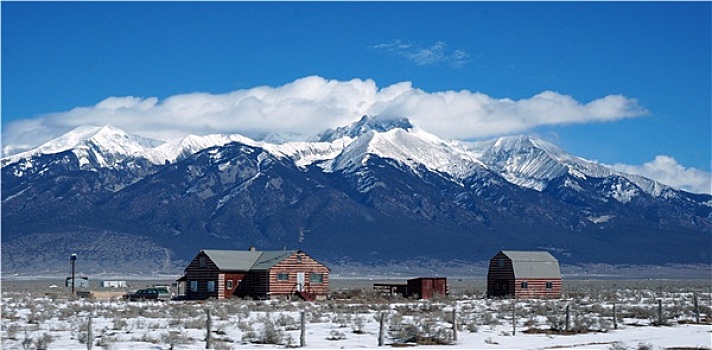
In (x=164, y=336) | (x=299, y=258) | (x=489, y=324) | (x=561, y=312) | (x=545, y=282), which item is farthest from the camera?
(x=545, y=282)

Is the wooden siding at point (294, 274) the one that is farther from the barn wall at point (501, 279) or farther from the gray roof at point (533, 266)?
the gray roof at point (533, 266)

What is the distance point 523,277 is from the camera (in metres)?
83.7

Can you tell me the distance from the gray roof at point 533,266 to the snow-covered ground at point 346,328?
21027 mm

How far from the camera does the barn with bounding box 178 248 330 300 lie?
7738 cm

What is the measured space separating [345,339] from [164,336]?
22.5ft

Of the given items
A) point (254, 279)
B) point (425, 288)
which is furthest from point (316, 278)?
point (425, 288)

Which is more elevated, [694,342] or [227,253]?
[227,253]

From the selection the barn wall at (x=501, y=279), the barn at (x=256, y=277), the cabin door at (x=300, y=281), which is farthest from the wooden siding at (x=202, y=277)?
the barn wall at (x=501, y=279)

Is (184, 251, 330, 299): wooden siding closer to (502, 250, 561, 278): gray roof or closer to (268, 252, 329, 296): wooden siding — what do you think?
(268, 252, 329, 296): wooden siding

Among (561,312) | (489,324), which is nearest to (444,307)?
(561,312)

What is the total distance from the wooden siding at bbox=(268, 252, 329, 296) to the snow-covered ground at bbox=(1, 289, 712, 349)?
1448 centimetres

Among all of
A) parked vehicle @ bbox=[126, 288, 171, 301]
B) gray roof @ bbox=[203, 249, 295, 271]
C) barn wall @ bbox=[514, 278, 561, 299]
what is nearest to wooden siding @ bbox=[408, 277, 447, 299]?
barn wall @ bbox=[514, 278, 561, 299]

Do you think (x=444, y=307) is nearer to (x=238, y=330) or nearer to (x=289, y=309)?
(x=289, y=309)

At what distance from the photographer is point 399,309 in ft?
198
